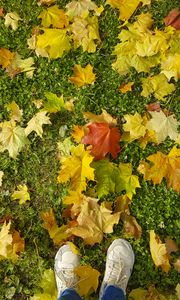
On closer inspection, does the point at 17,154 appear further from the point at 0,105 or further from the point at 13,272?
the point at 13,272

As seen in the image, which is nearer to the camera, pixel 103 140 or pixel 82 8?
pixel 103 140

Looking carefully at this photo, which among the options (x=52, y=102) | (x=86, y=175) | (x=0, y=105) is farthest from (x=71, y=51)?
(x=86, y=175)

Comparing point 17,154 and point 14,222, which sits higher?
point 17,154

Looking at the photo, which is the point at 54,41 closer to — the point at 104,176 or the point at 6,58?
the point at 6,58

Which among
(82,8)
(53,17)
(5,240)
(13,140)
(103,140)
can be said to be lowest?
(5,240)

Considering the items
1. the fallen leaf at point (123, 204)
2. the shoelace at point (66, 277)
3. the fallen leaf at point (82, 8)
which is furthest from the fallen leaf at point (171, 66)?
the shoelace at point (66, 277)

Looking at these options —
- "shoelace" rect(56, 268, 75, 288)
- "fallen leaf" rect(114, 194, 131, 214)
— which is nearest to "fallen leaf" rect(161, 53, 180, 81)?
"fallen leaf" rect(114, 194, 131, 214)

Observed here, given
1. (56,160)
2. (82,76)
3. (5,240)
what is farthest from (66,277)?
(82,76)

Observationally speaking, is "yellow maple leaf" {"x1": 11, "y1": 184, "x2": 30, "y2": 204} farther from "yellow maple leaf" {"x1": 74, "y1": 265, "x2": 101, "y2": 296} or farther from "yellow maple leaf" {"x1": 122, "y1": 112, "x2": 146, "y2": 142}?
"yellow maple leaf" {"x1": 122, "y1": 112, "x2": 146, "y2": 142}
